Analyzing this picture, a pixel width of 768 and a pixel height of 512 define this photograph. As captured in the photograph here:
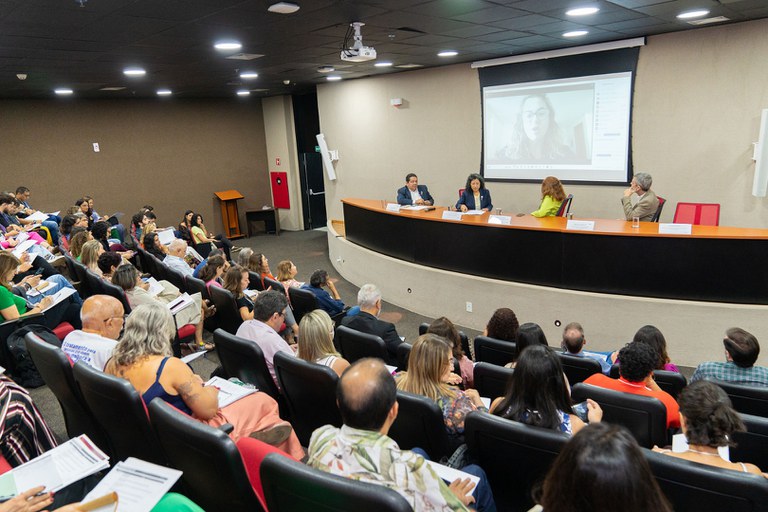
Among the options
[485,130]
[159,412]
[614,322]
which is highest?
[485,130]

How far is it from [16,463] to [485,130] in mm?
7526

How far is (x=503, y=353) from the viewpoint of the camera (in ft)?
11.3

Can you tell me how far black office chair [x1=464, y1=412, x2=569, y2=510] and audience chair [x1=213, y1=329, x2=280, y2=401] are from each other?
4.52ft

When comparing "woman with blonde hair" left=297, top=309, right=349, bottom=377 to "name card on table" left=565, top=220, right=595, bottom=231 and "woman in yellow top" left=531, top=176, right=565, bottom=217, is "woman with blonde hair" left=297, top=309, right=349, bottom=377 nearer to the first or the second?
"name card on table" left=565, top=220, right=595, bottom=231

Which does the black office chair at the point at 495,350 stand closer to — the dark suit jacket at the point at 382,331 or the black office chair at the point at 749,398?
the dark suit jacket at the point at 382,331

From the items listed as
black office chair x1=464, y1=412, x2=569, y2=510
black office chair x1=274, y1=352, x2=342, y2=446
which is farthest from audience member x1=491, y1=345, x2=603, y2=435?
black office chair x1=274, y1=352, x2=342, y2=446

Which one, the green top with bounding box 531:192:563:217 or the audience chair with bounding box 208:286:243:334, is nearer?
the audience chair with bounding box 208:286:243:334

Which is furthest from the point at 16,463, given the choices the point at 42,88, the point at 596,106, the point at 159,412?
the point at 42,88

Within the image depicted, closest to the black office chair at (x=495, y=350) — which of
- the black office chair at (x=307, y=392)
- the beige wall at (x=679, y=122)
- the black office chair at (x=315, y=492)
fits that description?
the black office chair at (x=307, y=392)

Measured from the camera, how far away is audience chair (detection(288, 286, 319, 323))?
468 centimetres

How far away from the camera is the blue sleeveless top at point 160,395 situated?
2435mm

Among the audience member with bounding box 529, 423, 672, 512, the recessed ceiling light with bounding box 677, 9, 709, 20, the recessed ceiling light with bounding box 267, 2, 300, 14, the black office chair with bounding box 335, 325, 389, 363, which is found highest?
the recessed ceiling light with bounding box 677, 9, 709, 20

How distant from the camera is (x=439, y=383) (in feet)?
8.22

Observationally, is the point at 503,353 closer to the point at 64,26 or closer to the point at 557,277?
the point at 557,277
